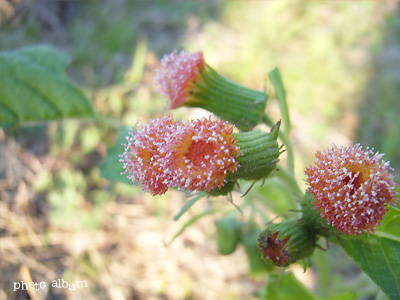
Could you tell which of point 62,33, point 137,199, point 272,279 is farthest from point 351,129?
point 62,33

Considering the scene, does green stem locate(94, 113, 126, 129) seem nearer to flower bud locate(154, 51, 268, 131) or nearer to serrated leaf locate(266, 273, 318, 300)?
flower bud locate(154, 51, 268, 131)

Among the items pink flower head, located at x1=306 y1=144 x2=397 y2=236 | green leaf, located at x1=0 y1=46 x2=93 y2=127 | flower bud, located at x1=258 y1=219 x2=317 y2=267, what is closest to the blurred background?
green leaf, located at x1=0 y1=46 x2=93 y2=127

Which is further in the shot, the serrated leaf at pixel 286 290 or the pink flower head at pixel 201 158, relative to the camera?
the serrated leaf at pixel 286 290

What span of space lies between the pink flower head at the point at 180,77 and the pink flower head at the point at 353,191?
901mm

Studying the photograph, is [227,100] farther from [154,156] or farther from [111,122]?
[111,122]

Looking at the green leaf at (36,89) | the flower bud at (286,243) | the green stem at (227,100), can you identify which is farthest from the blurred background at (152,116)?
the flower bud at (286,243)

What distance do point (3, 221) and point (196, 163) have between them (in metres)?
3.12

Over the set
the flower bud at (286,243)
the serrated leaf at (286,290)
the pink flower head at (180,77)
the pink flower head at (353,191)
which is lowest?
the serrated leaf at (286,290)

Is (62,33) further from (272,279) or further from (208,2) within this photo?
(272,279)

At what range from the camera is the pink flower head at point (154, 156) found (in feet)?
4.41

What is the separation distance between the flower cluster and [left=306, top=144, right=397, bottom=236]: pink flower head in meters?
0.35

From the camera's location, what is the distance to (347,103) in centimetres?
528

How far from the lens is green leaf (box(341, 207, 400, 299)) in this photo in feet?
4.70

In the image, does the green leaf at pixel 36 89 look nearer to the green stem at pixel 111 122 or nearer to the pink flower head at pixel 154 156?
the green stem at pixel 111 122
